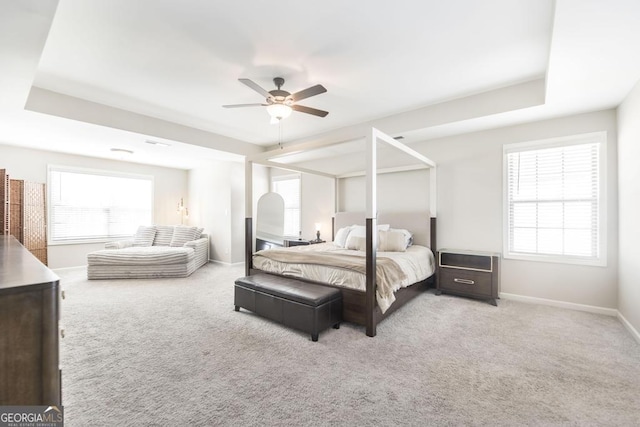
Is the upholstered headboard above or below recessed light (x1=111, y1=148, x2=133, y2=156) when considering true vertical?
below

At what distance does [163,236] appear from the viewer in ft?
20.9

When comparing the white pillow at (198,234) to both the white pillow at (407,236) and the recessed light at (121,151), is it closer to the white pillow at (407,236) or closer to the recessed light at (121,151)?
the recessed light at (121,151)

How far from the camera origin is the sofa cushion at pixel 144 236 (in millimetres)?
6215

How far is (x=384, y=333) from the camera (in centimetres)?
279

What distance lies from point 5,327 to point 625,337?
4.42 metres

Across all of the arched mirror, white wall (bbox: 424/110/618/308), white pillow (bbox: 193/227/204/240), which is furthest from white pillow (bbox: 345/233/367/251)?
white pillow (bbox: 193/227/204/240)

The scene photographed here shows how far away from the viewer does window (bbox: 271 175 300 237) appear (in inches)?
253

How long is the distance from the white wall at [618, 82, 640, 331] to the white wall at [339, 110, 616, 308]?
0.13 metres

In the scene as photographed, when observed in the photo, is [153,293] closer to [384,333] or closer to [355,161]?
[384,333]

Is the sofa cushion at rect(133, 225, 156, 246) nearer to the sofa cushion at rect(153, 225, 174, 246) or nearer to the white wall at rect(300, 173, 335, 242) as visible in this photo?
the sofa cushion at rect(153, 225, 174, 246)

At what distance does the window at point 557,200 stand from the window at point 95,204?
7.67 m

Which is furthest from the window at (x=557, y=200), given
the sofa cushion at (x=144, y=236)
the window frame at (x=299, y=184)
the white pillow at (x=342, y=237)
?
the sofa cushion at (x=144, y=236)

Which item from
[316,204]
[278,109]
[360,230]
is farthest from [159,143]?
[360,230]

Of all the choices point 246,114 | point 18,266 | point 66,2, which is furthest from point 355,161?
point 18,266
